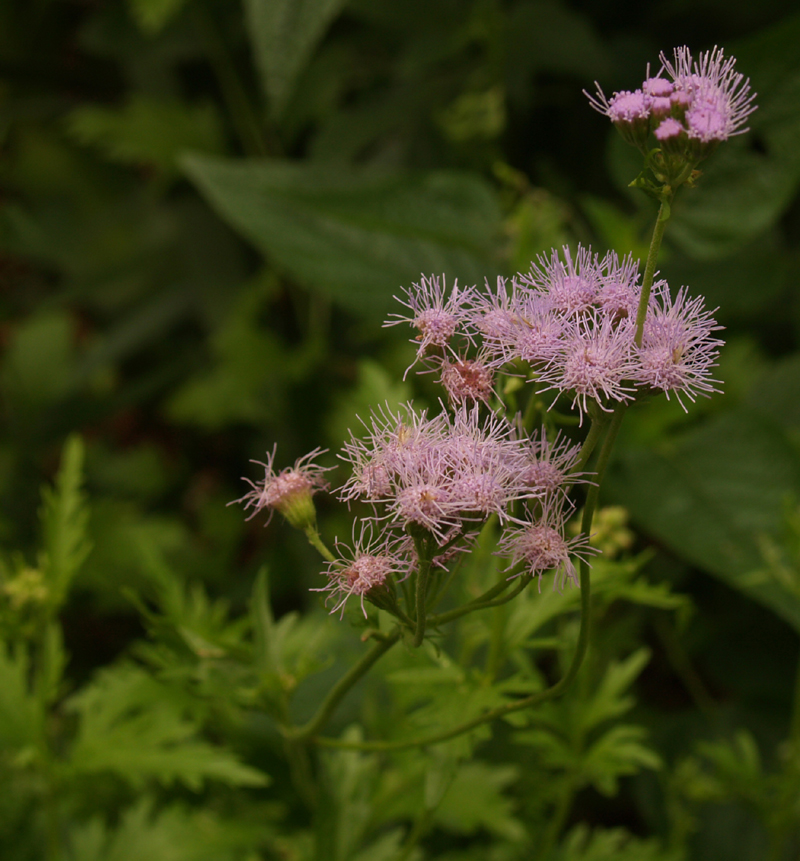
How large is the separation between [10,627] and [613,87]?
4.62 feet

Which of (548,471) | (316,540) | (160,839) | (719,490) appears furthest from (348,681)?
(719,490)

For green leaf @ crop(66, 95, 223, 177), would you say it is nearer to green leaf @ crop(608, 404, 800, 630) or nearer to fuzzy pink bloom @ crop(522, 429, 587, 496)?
green leaf @ crop(608, 404, 800, 630)

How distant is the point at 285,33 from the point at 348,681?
34.7 inches

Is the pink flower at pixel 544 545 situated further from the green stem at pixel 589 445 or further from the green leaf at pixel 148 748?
the green leaf at pixel 148 748

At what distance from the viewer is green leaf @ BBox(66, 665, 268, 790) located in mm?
876

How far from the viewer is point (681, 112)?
529 mm

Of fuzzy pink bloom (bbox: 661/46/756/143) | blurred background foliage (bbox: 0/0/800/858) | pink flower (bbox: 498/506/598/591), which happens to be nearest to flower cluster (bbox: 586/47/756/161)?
fuzzy pink bloom (bbox: 661/46/756/143)

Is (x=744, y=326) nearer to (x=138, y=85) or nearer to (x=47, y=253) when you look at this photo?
(x=138, y=85)

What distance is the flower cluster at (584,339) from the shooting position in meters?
0.54

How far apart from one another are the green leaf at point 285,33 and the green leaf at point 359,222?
0.32m

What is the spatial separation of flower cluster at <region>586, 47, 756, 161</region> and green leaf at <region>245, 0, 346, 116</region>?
2.22 feet

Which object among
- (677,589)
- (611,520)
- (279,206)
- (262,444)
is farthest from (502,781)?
A: (262,444)

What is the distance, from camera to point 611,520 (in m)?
0.98

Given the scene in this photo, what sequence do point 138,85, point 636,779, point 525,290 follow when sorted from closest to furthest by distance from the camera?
point 525,290, point 636,779, point 138,85
